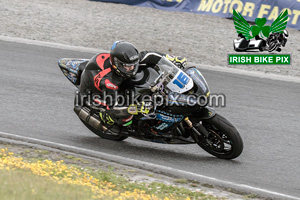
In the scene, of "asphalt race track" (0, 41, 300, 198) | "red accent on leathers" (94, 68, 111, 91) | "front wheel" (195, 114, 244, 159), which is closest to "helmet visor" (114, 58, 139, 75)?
"red accent on leathers" (94, 68, 111, 91)

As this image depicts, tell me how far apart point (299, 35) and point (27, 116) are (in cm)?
983

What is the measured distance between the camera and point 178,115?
7.10 meters

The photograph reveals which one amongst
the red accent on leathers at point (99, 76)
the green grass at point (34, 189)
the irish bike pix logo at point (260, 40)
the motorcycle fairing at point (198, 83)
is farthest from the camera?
the irish bike pix logo at point (260, 40)

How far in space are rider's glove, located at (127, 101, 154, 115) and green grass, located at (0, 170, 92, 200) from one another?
1.86 meters

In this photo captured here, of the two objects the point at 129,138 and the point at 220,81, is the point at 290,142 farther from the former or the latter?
the point at 220,81

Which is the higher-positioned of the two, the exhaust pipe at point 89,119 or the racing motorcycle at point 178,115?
the racing motorcycle at point 178,115

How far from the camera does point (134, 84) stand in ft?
24.2

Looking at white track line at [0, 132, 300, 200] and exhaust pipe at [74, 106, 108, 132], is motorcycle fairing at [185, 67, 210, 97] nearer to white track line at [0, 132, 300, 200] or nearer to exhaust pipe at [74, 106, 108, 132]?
white track line at [0, 132, 300, 200]

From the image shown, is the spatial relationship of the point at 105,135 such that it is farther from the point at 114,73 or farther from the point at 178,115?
the point at 178,115

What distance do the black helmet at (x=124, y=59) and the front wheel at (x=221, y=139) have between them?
4.03 feet

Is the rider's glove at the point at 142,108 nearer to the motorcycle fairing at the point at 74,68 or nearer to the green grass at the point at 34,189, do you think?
the motorcycle fairing at the point at 74,68

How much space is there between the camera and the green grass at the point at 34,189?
4.70 m

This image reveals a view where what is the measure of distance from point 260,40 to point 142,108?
8979mm

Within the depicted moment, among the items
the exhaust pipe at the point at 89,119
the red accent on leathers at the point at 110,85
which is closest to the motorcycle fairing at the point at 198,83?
the red accent on leathers at the point at 110,85
